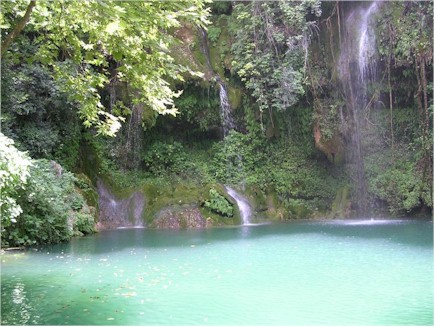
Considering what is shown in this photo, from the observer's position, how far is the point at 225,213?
15.0m

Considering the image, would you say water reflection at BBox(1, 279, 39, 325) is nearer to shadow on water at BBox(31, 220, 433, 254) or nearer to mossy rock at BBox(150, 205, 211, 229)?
shadow on water at BBox(31, 220, 433, 254)

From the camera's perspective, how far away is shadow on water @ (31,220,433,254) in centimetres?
976

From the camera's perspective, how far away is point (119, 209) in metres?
14.9

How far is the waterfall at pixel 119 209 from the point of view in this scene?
14484 mm

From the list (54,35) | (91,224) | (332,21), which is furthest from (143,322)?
(332,21)

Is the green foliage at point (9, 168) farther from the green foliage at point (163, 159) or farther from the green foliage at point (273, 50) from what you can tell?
the green foliage at point (273, 50)

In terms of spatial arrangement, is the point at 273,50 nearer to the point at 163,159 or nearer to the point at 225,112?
the point at 225,112

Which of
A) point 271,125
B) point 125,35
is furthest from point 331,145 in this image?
point 125,35

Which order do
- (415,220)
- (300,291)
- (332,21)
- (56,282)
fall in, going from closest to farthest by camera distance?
(300,291) < (56,282) < (415,220) < (332,21)

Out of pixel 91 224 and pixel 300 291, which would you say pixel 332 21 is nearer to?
pixel 91 224

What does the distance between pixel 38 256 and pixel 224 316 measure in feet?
16.1

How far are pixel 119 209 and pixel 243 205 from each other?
4035 millimetres

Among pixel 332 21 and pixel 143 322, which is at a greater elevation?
pixel 332 21

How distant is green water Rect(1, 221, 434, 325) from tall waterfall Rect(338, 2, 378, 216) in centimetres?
718
